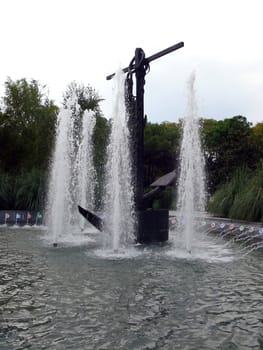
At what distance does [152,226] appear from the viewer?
10352 millimetres

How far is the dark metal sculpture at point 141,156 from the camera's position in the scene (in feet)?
33.6

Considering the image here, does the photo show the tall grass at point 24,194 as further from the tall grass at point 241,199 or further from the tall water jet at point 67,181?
the tall grass at point 241,199

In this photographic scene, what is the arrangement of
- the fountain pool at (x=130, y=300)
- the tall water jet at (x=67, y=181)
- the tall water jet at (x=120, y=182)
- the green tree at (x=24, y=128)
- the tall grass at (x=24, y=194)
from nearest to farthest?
the fountain pool at (x=130, y=300)
the tall water jet at (x=120, y=182)
the tall water jet at (x=67, y=181)
the tall grass at (x=24, y=194)
the green tree at (x=24, y=128)

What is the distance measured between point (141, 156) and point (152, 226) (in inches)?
64.6

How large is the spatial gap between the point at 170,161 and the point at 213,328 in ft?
105

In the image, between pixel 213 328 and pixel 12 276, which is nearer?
pixel 213 328

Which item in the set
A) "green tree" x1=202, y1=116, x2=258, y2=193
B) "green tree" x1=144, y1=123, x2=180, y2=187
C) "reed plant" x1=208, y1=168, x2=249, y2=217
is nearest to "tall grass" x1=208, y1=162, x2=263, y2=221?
"reed plant" x1=208, y1=168, x2=249, y2=217

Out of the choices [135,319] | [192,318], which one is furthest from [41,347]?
[192,318]

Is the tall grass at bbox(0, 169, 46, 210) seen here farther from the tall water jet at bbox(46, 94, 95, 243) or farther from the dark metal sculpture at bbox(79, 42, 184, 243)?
the dark metal sculpture at bbox(79, 42, 184, 243)

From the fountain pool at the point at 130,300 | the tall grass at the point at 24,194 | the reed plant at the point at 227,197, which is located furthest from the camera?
the tall grass at the point at 24,194

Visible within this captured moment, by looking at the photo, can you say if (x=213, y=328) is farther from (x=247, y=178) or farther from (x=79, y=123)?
(x=79, y=123)

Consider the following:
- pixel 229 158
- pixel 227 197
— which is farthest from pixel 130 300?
pixel 229 158

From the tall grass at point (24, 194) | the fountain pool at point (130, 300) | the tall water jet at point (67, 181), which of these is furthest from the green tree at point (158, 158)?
the fountain pool at point (130, 300)

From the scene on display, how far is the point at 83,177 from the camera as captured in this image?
1573cm
